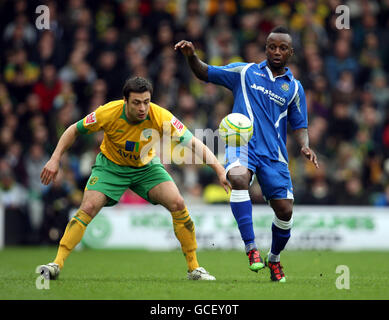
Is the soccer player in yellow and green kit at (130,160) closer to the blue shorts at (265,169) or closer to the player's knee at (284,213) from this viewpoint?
the blue shorts at (265,169)

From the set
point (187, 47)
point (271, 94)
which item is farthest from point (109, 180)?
point (271, 94)

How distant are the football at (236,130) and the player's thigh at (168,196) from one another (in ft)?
2.65

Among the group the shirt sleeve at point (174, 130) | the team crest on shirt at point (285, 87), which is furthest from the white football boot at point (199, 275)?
the team crest on shirt at point (285, 87)

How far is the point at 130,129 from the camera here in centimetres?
802

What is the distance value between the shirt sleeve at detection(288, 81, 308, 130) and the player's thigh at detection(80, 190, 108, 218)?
88.4 inches

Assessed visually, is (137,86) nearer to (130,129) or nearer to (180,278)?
(130,129)

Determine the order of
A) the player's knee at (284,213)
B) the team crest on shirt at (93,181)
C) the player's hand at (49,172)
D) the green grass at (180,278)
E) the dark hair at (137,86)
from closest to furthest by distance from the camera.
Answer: the green grass at (180,278)
the player's hand at (49,172)
the dark hair at (137,86)
the player's knee at (284,213)
the team crest on shirt at (93,181)

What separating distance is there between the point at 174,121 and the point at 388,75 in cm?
1193

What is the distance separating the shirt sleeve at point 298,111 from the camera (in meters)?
8.29

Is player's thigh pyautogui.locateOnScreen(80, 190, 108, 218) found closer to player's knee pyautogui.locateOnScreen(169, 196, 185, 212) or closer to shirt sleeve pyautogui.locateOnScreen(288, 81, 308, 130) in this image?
player's knee pyautogui.locateOnScreen(169, 196, 185, 212)

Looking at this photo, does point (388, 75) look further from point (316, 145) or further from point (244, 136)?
point (244, 136)

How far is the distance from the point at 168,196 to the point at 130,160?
0.57 meters

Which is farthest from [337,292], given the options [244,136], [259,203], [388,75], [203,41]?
[388,75]

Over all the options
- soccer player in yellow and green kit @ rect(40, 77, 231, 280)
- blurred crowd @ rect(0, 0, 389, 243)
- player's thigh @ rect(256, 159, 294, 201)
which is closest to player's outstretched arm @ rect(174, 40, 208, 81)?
soccer player in yellow and green kit @ rect(40, 77, 231, 280)
